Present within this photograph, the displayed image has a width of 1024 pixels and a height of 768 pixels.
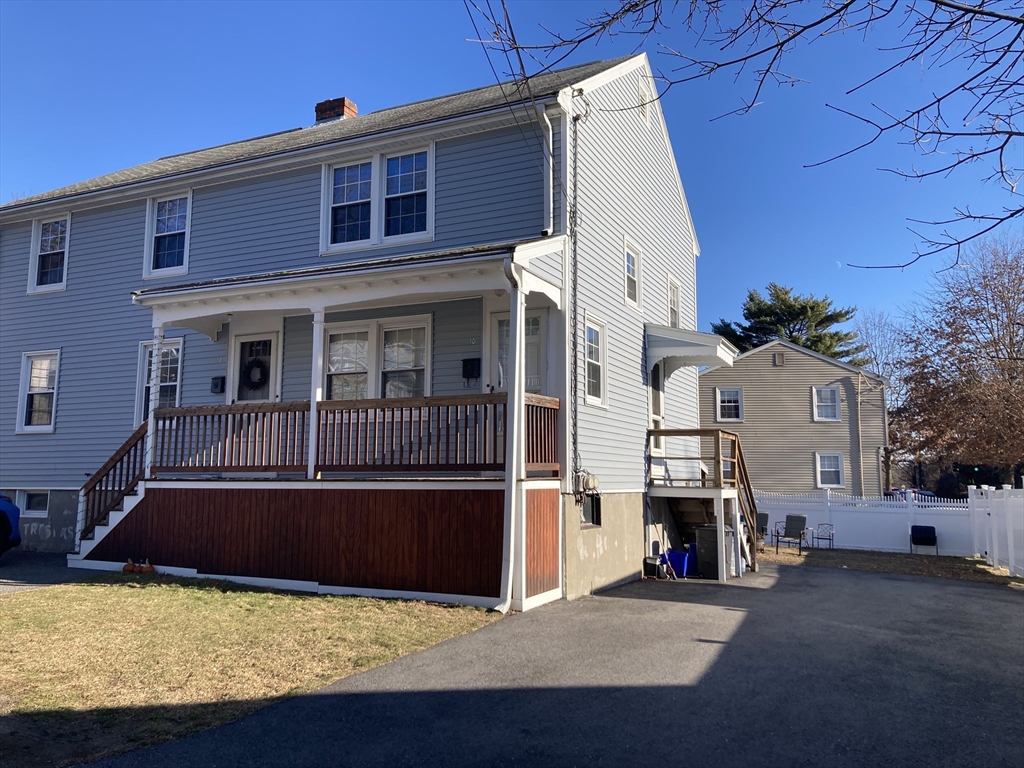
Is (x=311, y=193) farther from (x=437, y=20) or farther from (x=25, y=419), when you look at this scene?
(x=437, y=20)

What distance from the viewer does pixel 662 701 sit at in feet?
17.9

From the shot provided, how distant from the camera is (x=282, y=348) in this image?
40.4 ft

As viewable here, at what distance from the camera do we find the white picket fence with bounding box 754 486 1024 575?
639 inches

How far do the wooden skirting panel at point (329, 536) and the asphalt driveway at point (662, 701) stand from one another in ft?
3.69

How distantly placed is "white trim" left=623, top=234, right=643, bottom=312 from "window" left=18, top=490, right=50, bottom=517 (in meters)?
11.5

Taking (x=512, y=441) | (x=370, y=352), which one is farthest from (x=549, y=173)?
(x=512, y=441)

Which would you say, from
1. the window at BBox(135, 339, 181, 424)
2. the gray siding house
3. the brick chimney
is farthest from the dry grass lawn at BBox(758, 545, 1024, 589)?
the brick chimney

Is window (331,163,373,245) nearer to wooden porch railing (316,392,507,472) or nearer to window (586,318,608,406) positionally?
wooden porch railing (316,392,507,472)

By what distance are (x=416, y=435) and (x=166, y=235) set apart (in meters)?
7.27

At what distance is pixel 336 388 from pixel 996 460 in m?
24.3

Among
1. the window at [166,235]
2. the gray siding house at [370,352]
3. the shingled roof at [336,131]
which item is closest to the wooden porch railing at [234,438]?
the gray siding house at [370,352]

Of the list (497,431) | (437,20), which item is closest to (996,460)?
(497,431)

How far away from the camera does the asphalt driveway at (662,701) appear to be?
447 centimetres

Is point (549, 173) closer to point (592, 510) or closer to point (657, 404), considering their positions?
point (592, 510)
